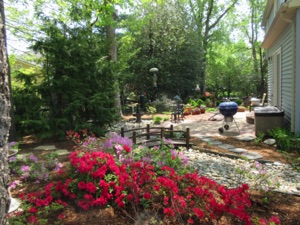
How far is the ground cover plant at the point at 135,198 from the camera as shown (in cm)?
234

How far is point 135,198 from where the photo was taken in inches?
99.1

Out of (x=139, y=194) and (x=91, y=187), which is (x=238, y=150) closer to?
(x=139, y=194)

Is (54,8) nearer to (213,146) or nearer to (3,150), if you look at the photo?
(213,146)

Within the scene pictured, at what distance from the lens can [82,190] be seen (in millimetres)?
2775

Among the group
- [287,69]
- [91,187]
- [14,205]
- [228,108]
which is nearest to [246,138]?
[228,108]

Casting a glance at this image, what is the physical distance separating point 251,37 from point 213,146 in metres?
25.0

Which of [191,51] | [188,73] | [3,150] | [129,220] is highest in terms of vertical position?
[191,51]

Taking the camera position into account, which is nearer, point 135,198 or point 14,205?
point 135,198

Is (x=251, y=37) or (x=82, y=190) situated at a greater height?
(x=251, y=37)

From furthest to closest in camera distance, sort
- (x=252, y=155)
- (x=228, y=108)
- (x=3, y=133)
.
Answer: (x=228, y=108) < (x=252, y=155) < (x=3, y=133)

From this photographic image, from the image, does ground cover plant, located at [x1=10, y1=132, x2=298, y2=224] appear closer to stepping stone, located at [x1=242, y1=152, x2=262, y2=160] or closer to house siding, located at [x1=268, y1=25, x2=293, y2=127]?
stepping stone, located at [x1=242, y1=152, x2=262, y2=160]

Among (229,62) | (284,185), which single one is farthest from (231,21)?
(284,185)

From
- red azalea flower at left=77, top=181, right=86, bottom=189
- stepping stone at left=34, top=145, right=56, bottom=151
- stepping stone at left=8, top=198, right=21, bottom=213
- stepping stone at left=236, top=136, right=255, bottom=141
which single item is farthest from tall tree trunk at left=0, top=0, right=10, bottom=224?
stepping stone at left=236, top=136, right=255, bottom=141

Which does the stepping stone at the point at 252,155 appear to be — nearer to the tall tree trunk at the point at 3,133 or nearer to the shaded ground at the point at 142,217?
the shaded ground at the point at 142,217
